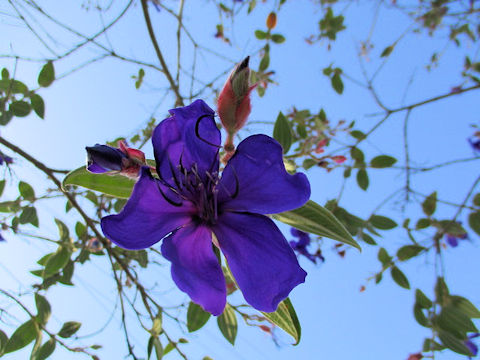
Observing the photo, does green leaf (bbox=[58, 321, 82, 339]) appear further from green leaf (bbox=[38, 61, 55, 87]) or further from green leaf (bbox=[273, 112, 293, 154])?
green leaf (bbox=[273, 112, 293, 154])

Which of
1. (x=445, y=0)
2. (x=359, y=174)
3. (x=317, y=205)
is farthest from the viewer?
(x=445, y=0)

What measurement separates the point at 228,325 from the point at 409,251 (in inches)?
41.5

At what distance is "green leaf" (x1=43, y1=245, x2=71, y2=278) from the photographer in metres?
1.68

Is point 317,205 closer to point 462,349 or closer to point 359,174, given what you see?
point 462,349

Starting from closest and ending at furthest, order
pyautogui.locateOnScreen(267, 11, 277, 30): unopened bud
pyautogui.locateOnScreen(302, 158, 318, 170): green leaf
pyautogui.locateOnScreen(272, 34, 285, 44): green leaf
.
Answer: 1. pyautogui.locateOnScreen(302, 158, 318, 170): green leaf
2. pyautogui.locateOnScreen(267, 11, 277, 30): unopened bud
3. pyautogui.locateOnScreen(272, 34, 285, 44): green leaf

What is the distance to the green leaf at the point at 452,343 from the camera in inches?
63.9

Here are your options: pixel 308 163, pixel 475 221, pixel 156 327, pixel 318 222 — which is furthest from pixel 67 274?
pixel 475 221

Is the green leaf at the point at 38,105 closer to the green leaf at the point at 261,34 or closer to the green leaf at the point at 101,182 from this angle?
the green leaf at the point at 101,182

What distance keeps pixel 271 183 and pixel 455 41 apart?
9.85 feet

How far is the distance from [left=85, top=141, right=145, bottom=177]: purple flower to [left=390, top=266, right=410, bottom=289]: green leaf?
1618 millimetres

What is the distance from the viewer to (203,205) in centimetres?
83

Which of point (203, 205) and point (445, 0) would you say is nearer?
point (203, 205)

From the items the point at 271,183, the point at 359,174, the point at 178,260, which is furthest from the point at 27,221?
the point at 359,174

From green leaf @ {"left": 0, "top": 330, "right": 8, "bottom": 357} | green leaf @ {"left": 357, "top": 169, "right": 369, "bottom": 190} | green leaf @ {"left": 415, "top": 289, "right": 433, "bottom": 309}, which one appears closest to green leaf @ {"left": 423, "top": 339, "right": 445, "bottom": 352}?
green leaf @ {"left": 415, "top": 289, "right": 433, "bottom": 309}
